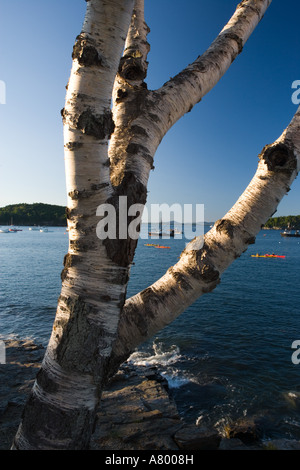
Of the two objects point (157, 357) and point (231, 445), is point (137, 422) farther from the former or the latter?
point (157, 357)

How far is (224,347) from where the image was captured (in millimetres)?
18875

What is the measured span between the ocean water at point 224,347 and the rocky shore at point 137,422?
1.73m

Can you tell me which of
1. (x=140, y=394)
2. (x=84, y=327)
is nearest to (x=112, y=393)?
(x=140, y=394)

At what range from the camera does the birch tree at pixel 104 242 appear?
194 centimetres

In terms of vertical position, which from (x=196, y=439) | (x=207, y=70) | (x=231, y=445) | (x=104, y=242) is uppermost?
(x=207, y=70)

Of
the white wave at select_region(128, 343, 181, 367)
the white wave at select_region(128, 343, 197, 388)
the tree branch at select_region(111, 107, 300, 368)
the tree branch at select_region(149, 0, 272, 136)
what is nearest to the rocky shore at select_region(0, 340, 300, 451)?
the white wave at select_region(128, 343, 197, 388)

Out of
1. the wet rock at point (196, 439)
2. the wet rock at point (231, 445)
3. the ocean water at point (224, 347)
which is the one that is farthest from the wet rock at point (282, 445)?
the wet rock at point (196, 439)

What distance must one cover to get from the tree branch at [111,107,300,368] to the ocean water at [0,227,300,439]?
36.7ft

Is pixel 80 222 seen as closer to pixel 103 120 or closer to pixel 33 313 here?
pixel 103 120

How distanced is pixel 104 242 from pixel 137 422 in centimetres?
782

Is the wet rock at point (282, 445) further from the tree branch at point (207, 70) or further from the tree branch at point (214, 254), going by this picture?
the tree branch at point (207, 70)

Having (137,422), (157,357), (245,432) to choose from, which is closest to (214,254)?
(137,422)

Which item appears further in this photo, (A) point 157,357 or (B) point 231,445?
(A) point 157,357

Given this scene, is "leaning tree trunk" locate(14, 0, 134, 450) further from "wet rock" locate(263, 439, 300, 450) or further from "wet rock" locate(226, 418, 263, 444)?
"wet rock" locate(226, 418, 263, 444)
